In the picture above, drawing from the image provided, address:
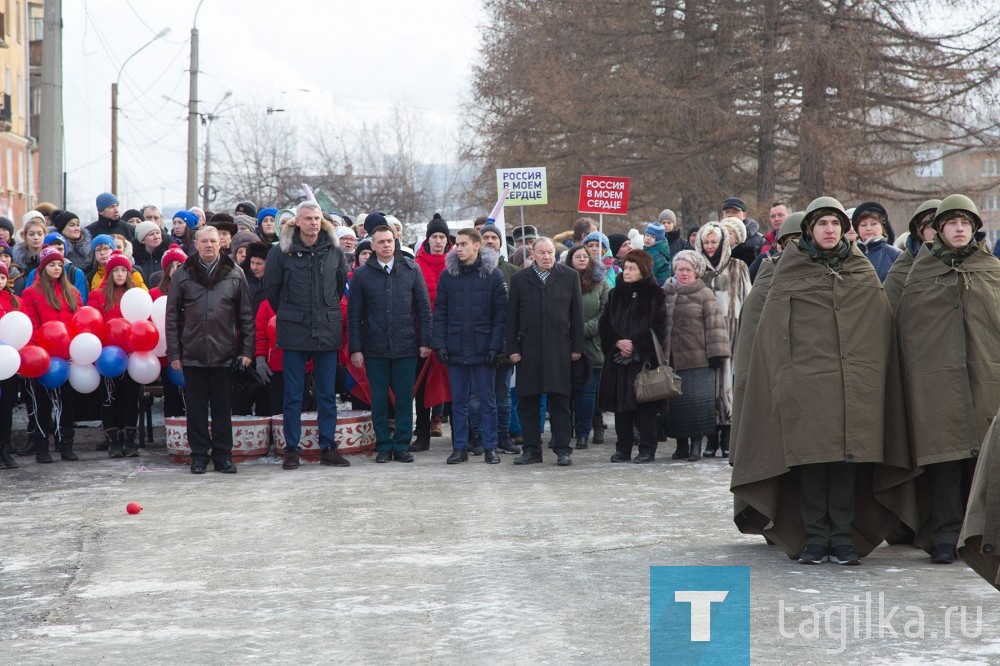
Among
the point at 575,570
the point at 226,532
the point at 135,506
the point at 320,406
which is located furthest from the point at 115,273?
the point at 575,570

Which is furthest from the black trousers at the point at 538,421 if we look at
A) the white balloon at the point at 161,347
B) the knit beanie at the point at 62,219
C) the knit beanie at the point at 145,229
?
the knit beanie at the point at 62,219

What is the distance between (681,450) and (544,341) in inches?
64.5

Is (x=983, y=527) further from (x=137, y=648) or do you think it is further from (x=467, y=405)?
(x=467, y=405)

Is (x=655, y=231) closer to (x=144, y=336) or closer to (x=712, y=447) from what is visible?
(x=712, y=447)

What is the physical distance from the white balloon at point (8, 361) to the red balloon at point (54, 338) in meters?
0.42

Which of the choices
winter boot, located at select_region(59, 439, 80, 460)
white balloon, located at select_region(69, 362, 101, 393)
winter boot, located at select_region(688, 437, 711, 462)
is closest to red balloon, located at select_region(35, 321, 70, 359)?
white balloon, located at select_region(69, 362, 101, 393)

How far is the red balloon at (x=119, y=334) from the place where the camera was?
11.7 meters

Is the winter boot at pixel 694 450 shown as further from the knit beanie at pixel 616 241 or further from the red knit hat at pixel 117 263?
the red knit hat at pixel 117 263

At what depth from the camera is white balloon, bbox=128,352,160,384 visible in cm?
1184

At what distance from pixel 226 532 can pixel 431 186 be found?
4865 centimetres

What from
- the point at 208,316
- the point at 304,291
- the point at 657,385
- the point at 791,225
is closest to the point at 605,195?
the point at 657,385

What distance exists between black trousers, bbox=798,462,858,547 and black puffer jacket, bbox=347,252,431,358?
198 inches

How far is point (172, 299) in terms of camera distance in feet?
37.3

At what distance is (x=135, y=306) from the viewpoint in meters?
11.9
